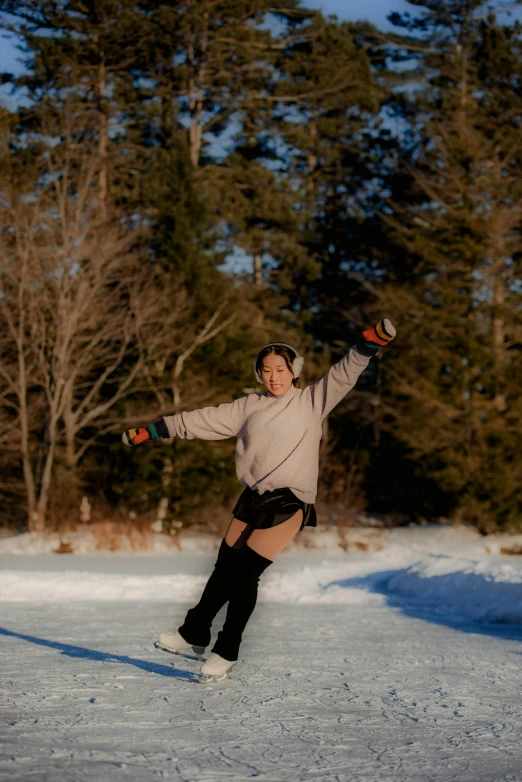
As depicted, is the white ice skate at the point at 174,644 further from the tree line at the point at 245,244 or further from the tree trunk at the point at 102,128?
the tree trunk at the point at 102,128

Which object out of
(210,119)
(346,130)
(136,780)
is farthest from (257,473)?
(346,130)

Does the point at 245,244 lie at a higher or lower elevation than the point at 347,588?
higher

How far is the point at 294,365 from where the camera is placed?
15.3ft

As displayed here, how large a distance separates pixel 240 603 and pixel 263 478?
0.58 metres

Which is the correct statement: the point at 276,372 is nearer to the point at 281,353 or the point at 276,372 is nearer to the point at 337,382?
the point at 281,353

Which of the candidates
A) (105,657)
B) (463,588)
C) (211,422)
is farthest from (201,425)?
(463,588)

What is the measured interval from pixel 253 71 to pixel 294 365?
27.7 metres

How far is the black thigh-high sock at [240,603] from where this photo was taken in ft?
14.7

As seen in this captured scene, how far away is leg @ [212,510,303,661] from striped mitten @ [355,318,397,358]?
2.88 ft

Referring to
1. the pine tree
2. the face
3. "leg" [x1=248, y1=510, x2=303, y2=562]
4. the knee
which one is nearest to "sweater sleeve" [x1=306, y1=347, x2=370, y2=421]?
the face

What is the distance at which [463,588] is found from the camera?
348 inches

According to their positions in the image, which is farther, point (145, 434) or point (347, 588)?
point (347, 588)

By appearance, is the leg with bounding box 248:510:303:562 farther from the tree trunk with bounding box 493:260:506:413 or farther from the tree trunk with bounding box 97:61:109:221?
the tree trunk with bounding box 97:61:109:221

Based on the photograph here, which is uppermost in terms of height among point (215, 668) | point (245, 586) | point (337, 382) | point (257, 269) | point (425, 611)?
point (257, 269)
